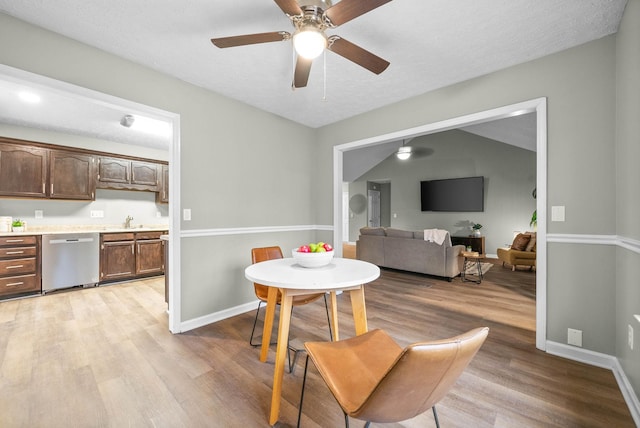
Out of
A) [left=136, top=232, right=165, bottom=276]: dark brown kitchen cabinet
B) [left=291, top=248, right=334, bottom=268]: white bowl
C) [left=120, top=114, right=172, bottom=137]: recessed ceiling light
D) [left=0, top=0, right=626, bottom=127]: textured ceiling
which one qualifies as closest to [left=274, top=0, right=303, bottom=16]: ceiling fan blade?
[left=0, top=0, right=626, bottom=127]: textured ceiling

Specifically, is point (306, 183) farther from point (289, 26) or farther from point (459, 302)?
point (459, 302)

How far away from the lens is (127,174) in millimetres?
4723

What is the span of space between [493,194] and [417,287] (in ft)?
14.8

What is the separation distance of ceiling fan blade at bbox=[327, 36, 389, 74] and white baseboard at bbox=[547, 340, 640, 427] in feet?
8.08

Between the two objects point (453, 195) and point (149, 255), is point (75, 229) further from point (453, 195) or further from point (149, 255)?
point (453, 195)

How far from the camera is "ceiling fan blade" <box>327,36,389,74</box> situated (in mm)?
1628

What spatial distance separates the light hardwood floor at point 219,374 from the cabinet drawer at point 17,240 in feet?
2.62

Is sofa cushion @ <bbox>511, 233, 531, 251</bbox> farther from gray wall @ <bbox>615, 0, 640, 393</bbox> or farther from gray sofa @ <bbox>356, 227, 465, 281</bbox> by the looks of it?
gray wall @ <bbox>615, 0, 640, 393</bbox>

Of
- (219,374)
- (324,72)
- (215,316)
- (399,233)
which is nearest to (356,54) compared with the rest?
(324,72)

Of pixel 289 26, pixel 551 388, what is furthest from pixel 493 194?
pixel 289 26

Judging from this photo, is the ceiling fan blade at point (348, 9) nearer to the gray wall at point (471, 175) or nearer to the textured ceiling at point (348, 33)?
the textured ceiling at point (348, 33)

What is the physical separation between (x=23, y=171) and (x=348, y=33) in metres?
4.77

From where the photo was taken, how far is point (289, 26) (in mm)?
1968

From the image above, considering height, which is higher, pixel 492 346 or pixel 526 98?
pixel 526 98
